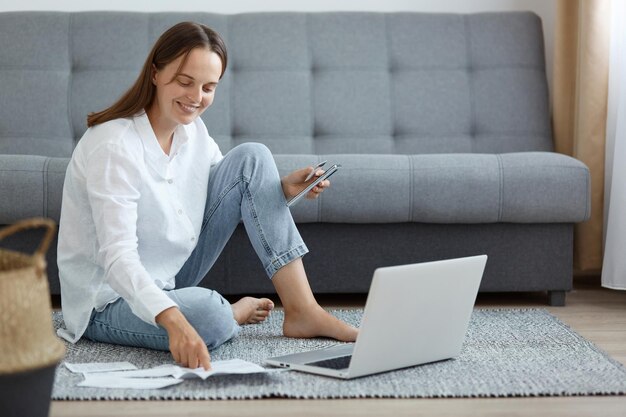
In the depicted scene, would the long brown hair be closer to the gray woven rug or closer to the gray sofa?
the gray woven rug

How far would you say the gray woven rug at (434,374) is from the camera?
1.62m

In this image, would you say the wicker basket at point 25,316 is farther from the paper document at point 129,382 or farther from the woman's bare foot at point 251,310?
the woman's bare foot at point 251,310

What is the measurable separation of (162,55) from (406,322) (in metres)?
0.71

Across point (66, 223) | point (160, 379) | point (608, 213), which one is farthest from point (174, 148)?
point (608, 213)

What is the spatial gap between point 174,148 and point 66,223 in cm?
27

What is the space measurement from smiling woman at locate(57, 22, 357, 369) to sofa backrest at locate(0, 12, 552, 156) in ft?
3.16

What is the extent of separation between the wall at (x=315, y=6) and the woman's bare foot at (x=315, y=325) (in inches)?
63.1

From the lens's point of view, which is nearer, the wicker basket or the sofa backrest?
the wicker basket

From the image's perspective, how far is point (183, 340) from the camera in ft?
5.41

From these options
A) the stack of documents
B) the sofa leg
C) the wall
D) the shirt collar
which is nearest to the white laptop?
the stack of documents

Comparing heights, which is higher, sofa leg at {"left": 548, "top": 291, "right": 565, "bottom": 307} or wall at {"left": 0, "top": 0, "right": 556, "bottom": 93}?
wall at {"left": 0, "top": 0, "right": 556, "bottom": 93}

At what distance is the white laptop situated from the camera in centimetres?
164

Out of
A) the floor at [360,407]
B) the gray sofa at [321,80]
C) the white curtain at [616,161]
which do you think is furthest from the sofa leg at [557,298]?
the floor at [360,407]

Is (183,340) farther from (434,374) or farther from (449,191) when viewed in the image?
(449,191)
